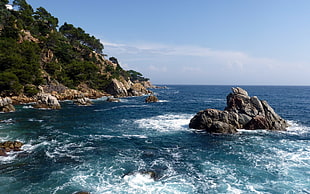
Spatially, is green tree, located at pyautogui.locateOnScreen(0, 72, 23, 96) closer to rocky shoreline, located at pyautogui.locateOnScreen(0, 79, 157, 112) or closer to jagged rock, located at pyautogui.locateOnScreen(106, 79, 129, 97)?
rocky shoreline, located at pyautogui.locateOnScreen(0, 79, 157, 112)

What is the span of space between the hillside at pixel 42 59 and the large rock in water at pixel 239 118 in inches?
2561

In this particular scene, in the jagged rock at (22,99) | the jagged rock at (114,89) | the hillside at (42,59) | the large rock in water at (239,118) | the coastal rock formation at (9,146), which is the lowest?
the coastal rock formation at (9,146)

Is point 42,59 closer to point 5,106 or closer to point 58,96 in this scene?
point 58,96

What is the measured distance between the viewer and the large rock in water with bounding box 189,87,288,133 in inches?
1439

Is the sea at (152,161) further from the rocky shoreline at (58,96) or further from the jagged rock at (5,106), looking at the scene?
the rocky shoreline at (58,96)

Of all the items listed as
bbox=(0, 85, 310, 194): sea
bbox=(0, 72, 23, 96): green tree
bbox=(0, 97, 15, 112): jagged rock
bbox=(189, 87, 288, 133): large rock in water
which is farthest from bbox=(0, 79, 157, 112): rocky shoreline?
bbox=(189, 87, 288, 133): large rock in water

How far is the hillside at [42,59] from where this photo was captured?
7125cm

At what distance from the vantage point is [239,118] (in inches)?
1528

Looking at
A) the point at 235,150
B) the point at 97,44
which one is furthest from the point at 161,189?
the point at 97,44

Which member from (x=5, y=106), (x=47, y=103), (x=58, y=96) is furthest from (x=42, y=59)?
(x=5, y=106)

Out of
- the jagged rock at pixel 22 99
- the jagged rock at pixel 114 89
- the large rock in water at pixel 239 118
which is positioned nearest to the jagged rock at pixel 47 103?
Answer: the jagged rock at pixel 22 99

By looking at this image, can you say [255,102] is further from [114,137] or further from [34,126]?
[34,126]

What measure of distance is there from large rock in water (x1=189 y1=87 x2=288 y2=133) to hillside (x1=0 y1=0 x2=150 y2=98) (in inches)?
2561

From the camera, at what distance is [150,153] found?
25703 mm
